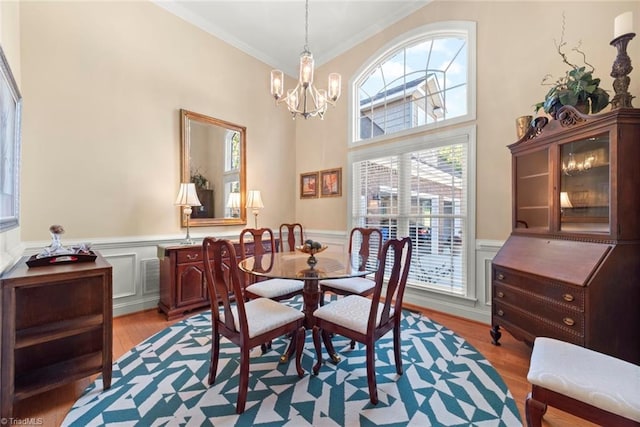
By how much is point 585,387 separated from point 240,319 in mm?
1610

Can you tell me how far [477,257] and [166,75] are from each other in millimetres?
4128

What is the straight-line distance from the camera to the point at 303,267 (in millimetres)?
2102

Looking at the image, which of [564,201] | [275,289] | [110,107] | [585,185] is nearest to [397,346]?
[275,289]

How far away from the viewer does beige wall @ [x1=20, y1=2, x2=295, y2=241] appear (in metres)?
2.49

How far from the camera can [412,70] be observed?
3.45 m

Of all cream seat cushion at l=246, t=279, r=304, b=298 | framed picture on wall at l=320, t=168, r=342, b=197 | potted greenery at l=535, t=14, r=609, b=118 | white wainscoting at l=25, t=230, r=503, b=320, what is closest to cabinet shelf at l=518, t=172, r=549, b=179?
potted greenery at l=535, t=14, r=609, b=118

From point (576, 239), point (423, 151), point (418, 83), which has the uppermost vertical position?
point (418, 83)

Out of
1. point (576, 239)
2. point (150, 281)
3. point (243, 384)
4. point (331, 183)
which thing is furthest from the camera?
point (331, 183)

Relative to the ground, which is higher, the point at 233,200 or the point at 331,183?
the point at 331,183

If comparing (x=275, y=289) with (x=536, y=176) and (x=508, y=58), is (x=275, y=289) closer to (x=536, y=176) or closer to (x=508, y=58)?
(x=536, y=176)

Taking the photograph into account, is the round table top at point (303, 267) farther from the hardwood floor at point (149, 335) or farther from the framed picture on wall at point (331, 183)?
the framed picture on wall at point (331, 183)

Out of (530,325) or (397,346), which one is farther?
(530,325)

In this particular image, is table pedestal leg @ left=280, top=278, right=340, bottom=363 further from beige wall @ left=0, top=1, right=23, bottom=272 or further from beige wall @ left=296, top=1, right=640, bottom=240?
beige wall @ left=296, top=1, right=640, bottom=240

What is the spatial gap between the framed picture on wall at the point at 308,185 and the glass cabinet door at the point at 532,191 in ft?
8.95
